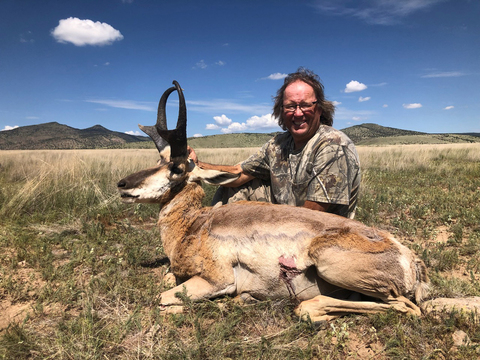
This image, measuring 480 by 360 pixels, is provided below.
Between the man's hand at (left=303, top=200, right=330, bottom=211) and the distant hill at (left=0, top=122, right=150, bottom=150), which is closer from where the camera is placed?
the man's hand at (left=303, top=200, right=330, bottom=211)

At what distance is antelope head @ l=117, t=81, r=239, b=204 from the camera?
13.6 ft

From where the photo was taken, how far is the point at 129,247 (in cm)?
526

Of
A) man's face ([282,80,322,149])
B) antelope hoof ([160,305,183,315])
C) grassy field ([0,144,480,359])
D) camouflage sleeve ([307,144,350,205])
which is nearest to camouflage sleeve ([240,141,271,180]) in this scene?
man's face ([282,80,322,149])

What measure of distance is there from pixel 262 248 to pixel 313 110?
2.61 metres

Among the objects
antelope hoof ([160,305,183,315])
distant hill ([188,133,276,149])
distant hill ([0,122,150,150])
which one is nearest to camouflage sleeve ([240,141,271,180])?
antelope hoof ([160,305,183,315])

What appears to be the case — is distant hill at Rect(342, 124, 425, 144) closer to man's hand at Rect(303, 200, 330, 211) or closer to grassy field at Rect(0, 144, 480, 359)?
grassy field at Rect(0, 144, 480, 359)

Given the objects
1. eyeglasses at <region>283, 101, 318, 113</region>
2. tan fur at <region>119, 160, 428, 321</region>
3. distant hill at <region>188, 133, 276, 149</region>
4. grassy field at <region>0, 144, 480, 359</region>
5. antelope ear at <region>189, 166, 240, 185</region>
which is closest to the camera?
grassy field at <region>0, 144, 480, 359</region>

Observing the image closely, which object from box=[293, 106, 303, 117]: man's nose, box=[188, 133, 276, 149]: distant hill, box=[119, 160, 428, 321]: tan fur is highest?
box=[188, 133, 276, 149]: distant hill

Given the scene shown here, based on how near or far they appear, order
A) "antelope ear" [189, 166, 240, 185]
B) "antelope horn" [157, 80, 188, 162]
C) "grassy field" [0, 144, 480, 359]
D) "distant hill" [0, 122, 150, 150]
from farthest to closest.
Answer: "distant hill" [0, 122, 150, 150] → "antelope ear" [189, 166, 240, 185] → "antelope horn" [157, 80, 188, 162] → "grassy field" [0, 144, 480, 359]

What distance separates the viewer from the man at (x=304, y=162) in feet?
13.9

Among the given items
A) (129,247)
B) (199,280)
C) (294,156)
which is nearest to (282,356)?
(199,280)

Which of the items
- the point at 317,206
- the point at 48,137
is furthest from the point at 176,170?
the point at 48,137

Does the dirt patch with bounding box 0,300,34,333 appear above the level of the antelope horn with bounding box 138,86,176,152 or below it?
below

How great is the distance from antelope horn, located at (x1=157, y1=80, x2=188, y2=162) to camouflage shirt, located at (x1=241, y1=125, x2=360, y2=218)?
161 cm
